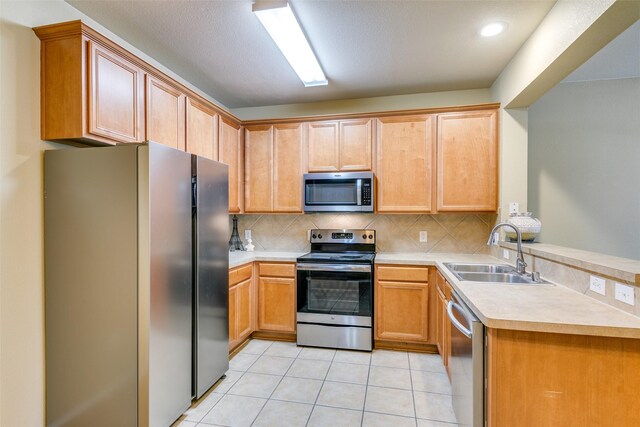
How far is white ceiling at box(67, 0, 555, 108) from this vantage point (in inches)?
77.3

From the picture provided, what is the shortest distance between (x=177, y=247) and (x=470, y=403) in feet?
5.79

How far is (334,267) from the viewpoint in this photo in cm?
299

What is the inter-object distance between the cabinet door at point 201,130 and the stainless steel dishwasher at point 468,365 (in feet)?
7.61

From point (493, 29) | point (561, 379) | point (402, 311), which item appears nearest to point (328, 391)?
point (402, 311)

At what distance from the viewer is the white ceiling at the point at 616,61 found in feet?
7.90

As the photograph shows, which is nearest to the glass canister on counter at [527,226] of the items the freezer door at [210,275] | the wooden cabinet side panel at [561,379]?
the wooden cabinet side panel at [561,379]

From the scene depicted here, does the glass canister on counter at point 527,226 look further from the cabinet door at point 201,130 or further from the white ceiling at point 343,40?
the cabinet door at point 201,130

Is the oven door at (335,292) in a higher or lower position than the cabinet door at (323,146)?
lower

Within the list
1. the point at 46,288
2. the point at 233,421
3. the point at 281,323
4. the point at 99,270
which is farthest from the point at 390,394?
the point at 46,288

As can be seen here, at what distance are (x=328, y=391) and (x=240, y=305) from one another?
43.4 inches

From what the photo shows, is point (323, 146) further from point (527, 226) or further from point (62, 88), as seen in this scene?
point (62, 88)

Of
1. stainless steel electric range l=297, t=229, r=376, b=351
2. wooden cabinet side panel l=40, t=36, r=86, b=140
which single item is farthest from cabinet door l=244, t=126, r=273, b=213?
wooden cabinet side panel l=40, t=36, r=86, b=140

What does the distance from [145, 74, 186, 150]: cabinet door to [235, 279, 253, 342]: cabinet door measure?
4.48ft

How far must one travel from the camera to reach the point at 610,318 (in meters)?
1.30
